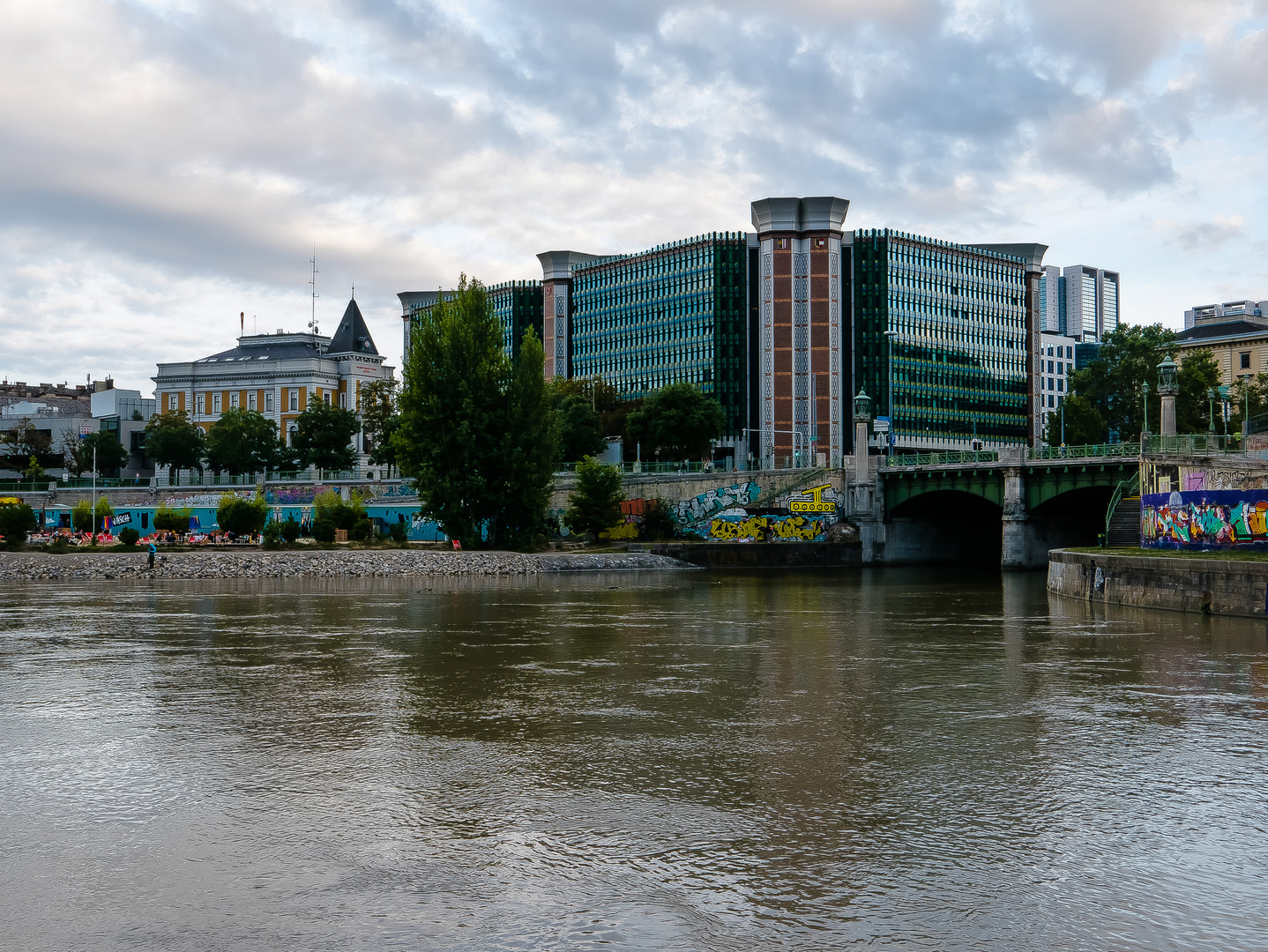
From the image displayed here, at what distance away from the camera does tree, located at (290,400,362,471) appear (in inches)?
4983

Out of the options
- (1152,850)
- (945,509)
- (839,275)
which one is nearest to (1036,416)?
(839,275)

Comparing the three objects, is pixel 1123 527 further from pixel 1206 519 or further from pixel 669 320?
pixel 669 320

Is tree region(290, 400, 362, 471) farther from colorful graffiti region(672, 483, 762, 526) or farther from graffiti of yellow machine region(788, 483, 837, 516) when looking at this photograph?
graffiti of yellow machine region(788, 483, 837, 516)

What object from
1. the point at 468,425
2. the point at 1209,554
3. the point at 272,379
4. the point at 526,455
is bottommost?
the point at 1209,554

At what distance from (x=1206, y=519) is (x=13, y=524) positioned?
71901mm

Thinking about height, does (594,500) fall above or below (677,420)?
below

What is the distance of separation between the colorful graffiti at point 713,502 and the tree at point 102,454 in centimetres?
7723

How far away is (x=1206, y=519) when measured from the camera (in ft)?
141

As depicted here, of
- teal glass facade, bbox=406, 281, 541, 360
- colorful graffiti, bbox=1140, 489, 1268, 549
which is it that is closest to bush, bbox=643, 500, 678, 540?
colorful graffiti, bbox=1140, 489, 1268, 549

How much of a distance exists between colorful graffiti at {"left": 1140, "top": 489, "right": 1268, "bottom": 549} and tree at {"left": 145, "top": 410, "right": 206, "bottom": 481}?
109 meters

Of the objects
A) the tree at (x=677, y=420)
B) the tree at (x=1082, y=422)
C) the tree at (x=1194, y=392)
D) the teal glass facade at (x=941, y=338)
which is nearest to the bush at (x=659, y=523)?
the tree at (x=677, y=420)

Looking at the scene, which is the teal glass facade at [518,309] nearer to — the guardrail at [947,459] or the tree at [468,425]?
the guardrail at [947,459]

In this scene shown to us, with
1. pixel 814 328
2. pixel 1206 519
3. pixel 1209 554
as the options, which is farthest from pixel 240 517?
pixel 814 328

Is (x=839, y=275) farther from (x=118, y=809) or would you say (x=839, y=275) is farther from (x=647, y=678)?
(x=118, y=809)
